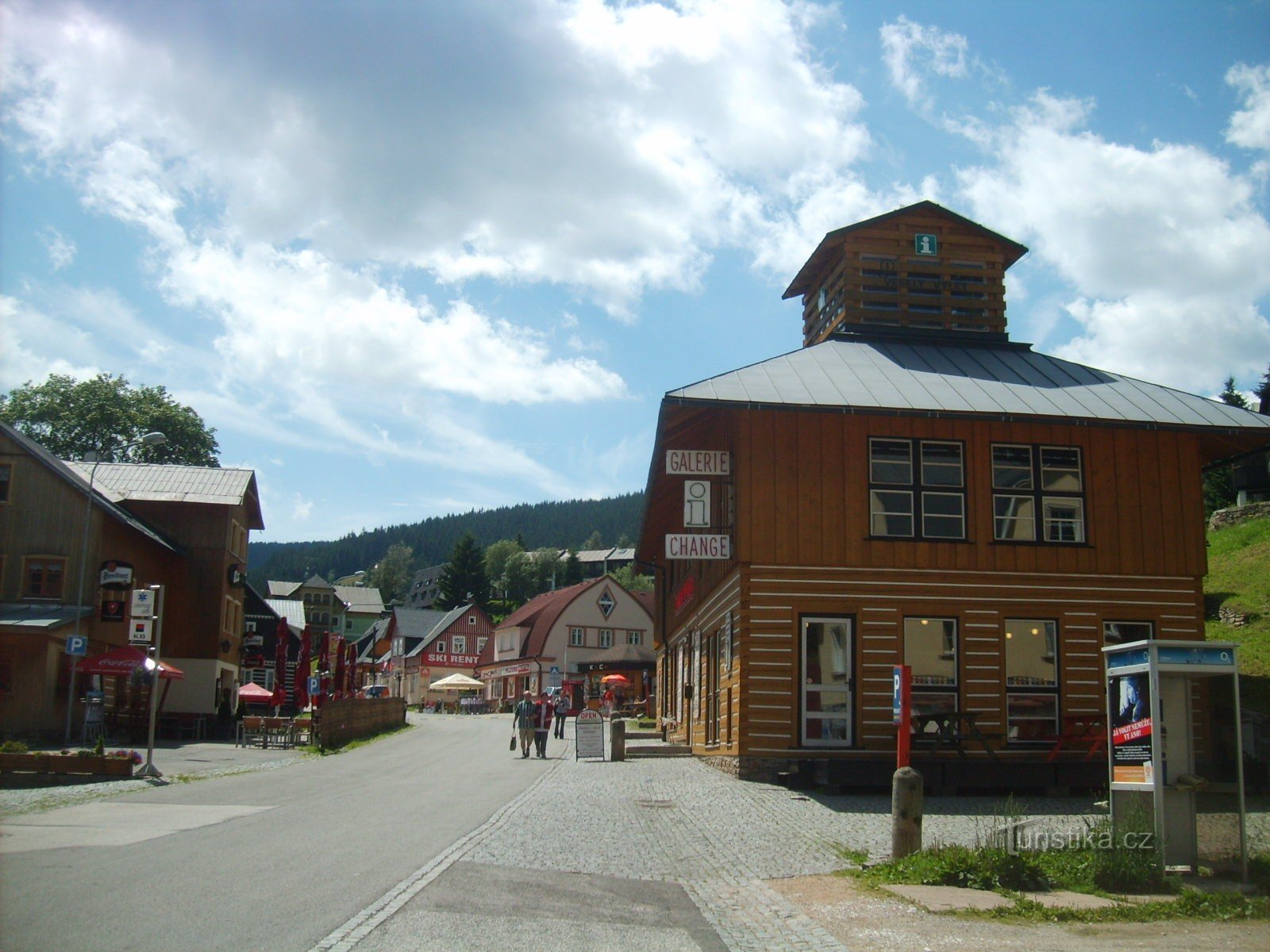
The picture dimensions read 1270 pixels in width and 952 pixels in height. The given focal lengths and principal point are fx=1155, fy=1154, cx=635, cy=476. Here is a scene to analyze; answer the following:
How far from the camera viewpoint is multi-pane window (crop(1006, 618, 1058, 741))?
21.0 meters

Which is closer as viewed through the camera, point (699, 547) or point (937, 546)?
point (699, 547)

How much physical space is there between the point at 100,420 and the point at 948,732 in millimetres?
58084

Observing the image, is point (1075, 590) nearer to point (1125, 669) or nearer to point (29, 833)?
point (1125, 669)

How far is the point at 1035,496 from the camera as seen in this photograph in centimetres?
2188

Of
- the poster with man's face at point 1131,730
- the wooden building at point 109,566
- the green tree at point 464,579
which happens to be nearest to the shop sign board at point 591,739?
the wooden building at point 109,566

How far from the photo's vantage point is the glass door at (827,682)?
67.7 ft

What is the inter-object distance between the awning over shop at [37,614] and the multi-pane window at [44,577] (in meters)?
0.45

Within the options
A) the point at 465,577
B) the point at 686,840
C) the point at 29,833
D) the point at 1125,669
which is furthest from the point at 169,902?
the point at 465,577

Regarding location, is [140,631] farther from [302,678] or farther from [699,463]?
[302,678]

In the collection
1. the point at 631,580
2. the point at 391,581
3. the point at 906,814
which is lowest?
the point at 906,814

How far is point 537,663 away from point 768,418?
64.0 m

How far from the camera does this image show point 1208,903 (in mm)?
9617

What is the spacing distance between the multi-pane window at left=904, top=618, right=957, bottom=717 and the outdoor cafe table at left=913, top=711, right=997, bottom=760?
11.9 inches
